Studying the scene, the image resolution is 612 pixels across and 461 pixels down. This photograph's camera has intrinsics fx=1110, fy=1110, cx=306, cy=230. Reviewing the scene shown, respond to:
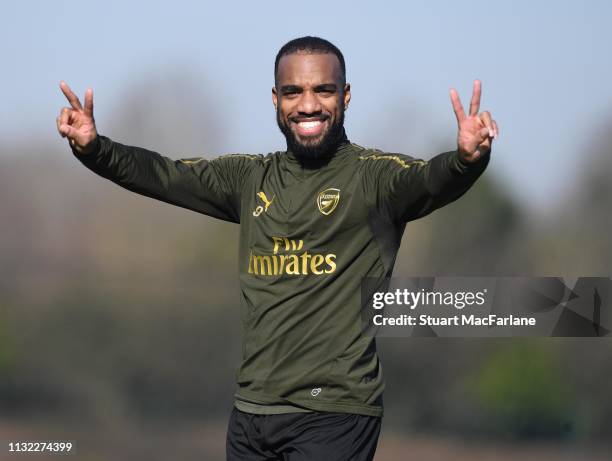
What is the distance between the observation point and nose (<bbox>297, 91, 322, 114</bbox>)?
174 inches

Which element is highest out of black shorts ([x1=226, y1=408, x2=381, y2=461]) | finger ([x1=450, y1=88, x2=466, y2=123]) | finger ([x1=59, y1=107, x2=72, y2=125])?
finger ([x1=59, y1=107, x2=72, y2=125])

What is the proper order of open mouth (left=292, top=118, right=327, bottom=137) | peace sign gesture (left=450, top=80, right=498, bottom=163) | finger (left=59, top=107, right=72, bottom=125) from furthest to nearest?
finger (left=59, top=107, right=72, bottom=125) < open mouth (left=292, top=118, right=327, bottom=137) < peace sign gesture (left=450, top=80, right=498, bottom=163)

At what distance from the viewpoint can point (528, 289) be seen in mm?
9102

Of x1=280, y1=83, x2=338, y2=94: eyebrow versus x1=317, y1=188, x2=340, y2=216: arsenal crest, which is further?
x1=280, y1=83, x2=338, y2=94: eyebrow

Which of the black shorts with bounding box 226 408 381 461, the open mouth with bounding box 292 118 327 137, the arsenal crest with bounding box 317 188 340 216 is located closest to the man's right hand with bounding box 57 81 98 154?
the open mouth with bounding box 292 118 327 137

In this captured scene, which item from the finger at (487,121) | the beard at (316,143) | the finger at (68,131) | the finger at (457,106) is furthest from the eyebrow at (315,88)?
the finger at (68,131)

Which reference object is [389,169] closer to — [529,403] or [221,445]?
[221,445]

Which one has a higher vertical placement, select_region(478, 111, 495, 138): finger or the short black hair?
the short black hair

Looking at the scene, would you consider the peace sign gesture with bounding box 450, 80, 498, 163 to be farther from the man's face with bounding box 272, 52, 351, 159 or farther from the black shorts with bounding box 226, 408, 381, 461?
the black shorts with bounding box 226, 408, 381, 461

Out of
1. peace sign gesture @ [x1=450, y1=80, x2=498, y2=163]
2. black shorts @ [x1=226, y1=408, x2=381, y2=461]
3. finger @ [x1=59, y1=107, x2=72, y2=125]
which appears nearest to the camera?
peace sign gesture @ [x1=450, y1=80, x2=498, y2=163]

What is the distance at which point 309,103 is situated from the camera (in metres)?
4.43

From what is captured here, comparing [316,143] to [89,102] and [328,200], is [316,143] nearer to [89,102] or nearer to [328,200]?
[328,200]

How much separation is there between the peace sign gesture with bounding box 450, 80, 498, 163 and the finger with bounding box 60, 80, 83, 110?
5.20ft

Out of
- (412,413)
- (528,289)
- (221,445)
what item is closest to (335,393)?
(528,289)
